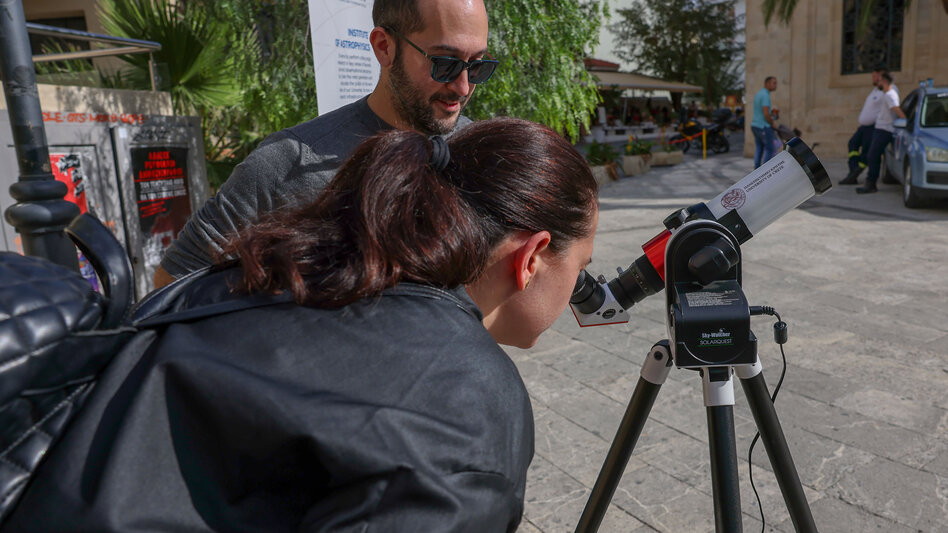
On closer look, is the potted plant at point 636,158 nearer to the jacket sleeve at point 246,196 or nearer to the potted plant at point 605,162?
the potted plant at point 605,162

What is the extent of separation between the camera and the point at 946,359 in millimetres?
3955

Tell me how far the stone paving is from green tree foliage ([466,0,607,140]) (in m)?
1.50

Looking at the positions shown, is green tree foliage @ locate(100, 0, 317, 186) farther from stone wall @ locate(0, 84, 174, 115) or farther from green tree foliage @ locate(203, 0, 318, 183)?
stone wall @ locate(0, 84, 174, 115)

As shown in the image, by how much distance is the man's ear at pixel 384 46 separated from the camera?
2.10 meters

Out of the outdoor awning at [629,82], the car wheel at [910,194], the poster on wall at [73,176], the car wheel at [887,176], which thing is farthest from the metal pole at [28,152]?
the outdoor awning at [629,82]

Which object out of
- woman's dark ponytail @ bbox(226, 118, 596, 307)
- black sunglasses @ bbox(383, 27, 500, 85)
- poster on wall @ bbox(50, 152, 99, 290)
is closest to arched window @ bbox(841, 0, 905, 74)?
poster on wall @ bbox(50, 152, 99, 290)

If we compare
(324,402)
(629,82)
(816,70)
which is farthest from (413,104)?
(629,82)

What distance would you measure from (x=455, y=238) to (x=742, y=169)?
48.6ft

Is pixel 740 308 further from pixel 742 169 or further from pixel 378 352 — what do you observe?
pixel 742 169

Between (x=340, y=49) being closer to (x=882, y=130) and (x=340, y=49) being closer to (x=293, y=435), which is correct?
(x=293, y=435)

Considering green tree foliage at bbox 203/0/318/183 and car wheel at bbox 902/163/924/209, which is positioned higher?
green tree foliage at bbox 203/0/318/183

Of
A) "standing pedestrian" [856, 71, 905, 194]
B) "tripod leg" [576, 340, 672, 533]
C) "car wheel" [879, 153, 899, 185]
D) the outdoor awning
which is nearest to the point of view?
"tripod leg" [576, 340, 672, 533]

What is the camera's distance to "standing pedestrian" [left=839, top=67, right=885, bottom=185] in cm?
1106

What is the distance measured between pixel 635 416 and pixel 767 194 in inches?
24.8
